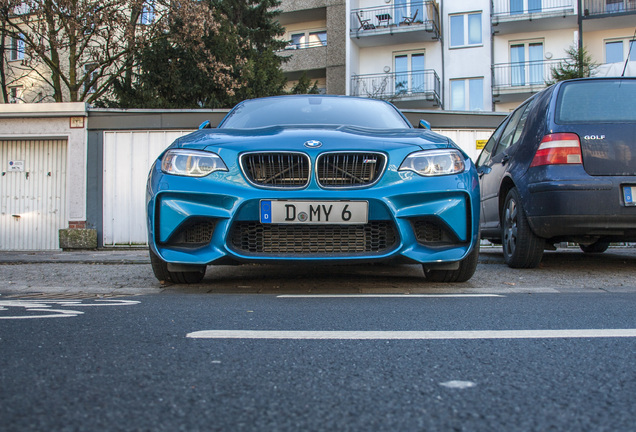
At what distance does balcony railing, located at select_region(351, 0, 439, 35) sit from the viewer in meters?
24.8

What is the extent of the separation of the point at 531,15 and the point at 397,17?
5.43m

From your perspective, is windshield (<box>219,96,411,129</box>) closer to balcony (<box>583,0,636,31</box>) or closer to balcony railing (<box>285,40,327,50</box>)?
balcony (<box>583,0,636,31</box>)

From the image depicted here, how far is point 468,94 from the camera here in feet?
83.4

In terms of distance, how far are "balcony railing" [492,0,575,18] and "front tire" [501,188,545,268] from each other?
21.0 metres

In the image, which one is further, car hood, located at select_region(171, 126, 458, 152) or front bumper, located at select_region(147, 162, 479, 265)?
car hood, located at select_region(171, 126, 458, 152)

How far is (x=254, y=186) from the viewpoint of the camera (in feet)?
12.3

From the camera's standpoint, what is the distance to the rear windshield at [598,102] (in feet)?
16.0

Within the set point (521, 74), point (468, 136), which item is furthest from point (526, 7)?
point (468, 136)

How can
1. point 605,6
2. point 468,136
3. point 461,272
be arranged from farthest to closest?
point 605,6 → point 468,136 → point 461,272

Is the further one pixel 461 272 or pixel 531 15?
pixel 531 15

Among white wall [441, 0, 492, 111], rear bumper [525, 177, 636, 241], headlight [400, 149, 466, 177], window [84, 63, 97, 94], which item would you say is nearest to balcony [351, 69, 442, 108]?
white wall [441, 0, 492, 111]

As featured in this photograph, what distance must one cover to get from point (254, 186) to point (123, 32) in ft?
49.9

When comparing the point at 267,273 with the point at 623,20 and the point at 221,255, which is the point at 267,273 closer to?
the point at 221,255

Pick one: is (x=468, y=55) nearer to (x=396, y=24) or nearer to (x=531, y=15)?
(x=531, y=15)
